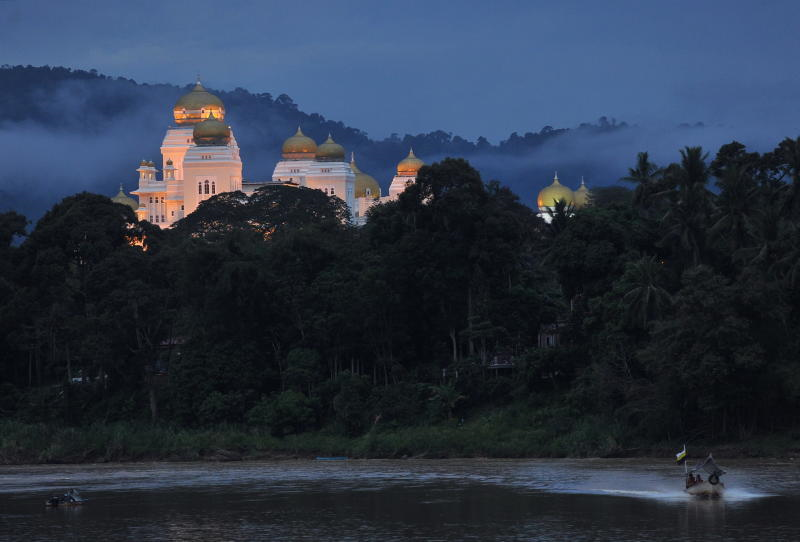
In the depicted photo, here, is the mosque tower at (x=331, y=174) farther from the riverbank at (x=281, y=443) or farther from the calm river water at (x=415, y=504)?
the calm river water at (x=415, y=504)

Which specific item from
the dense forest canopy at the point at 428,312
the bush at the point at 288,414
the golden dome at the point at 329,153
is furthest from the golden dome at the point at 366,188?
the bush at the point at 288,414

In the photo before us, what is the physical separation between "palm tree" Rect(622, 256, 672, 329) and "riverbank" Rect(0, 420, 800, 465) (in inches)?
192

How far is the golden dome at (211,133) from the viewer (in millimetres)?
139125

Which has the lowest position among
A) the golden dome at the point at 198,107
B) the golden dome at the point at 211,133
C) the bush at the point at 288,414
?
the bush at the point at 288,414

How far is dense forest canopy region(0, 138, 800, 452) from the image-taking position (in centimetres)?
5650

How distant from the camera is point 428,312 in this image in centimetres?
6962

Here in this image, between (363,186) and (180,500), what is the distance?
113154mm

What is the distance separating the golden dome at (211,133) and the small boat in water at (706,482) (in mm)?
101207

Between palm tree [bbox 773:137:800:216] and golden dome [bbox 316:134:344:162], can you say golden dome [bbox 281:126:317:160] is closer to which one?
golden dome [bbox 316:134:344:162]

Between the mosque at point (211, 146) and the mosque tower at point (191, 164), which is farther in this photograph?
the mosque at point (211, 146)

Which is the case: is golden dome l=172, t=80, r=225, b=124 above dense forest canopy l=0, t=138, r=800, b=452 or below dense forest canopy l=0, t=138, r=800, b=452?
above

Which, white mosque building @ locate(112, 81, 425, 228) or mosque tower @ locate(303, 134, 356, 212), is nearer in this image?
white mosque building @ locate(112, 81, 425, 228)

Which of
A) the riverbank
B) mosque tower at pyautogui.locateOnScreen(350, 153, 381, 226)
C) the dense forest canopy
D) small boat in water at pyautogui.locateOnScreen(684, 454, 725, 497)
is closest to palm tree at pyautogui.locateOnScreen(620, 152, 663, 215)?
the dense forest canopy

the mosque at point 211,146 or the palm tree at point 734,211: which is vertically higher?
the mosque at point 211,146
